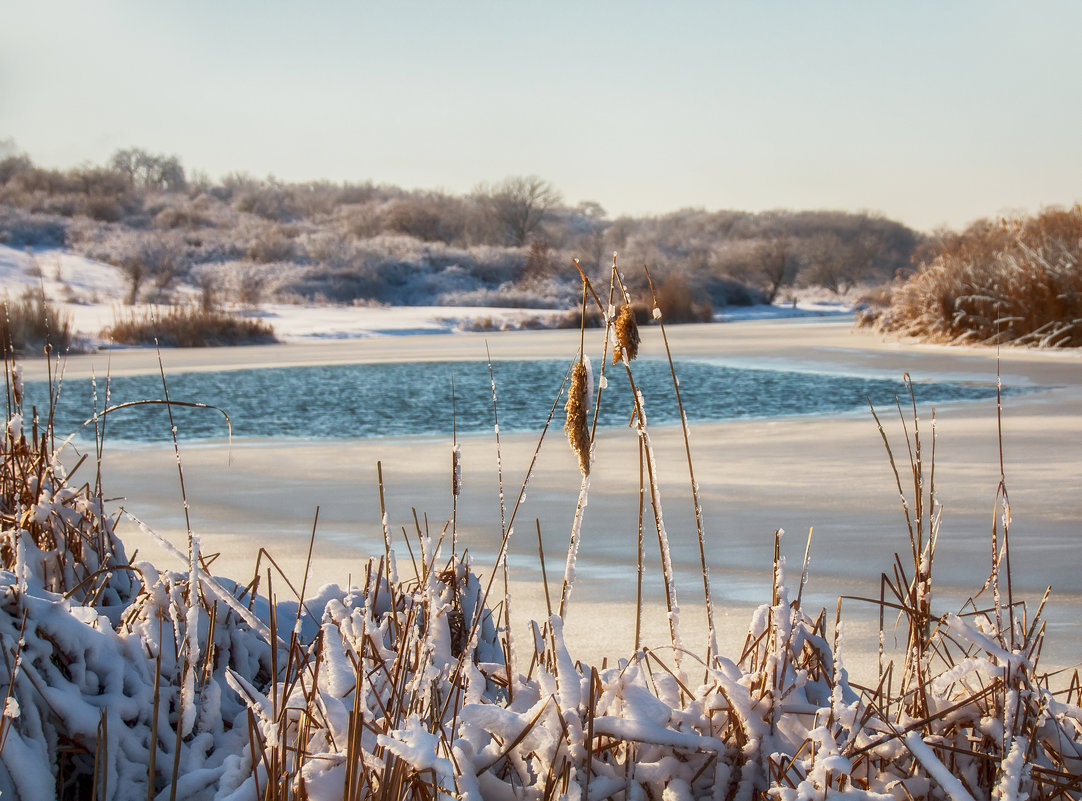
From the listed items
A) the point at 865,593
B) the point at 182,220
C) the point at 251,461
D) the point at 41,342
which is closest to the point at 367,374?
the point at 251,461

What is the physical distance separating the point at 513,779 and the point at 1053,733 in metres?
0.67

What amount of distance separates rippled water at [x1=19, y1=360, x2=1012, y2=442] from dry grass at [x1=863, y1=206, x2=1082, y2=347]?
4.44 m

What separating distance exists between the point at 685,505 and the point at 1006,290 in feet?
37.4

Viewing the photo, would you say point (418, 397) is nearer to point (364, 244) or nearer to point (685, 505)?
point (685, 505)

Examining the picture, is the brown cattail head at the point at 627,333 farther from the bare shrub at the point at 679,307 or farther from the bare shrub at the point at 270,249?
the bare shrub at the point at 270,249

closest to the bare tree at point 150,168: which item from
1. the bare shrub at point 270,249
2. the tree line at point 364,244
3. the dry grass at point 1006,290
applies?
the tree line at point 364,244

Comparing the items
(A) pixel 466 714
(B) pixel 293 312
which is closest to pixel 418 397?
(A) pixel 466 714

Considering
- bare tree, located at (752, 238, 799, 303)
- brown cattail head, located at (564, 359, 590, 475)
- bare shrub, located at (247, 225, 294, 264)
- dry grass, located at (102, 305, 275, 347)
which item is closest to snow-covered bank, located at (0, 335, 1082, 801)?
brown cattail head, located at (564, 359, 590, 475)

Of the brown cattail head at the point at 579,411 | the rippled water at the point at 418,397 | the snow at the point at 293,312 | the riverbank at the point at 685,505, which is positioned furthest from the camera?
the snow at the point at 293,312

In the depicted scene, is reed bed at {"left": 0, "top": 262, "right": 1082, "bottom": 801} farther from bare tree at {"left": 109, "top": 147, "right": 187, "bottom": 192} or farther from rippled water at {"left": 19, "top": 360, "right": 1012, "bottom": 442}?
bare tree at {"left": 109, "top": 147, "right": 187, "bottom": 192}

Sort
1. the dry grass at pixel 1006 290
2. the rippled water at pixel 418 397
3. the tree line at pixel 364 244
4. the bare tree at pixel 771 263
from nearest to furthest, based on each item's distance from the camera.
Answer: the rippled water at pixel 418 397 < the dry grass at pixel 1006 290 < the tree line at pixel 364 244 < the bare tree at pixel 771 263

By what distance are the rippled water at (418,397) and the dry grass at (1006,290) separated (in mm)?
4437

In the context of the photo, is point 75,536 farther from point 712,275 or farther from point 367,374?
point 712,275

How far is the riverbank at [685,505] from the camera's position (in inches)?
120
